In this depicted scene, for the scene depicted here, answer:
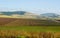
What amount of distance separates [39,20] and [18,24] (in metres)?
1.35

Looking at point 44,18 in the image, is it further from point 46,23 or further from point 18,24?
point 18,24

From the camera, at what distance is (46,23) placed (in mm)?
10500

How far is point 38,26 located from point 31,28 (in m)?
0.54

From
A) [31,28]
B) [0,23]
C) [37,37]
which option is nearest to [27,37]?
[37,37]

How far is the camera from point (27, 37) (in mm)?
7797

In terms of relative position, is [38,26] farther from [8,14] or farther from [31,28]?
[8,14]

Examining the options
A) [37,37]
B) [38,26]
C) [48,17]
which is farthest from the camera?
[38,26]

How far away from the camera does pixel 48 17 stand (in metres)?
9.78

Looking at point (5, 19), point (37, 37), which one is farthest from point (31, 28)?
point (37, 37)

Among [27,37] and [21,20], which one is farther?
[21,20]

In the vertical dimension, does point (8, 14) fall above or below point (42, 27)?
above

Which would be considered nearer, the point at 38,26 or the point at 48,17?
the point at 48,17

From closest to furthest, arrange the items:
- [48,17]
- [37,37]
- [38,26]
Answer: [37,37], [48,17], [38,26]

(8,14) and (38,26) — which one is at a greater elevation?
(8,14)
